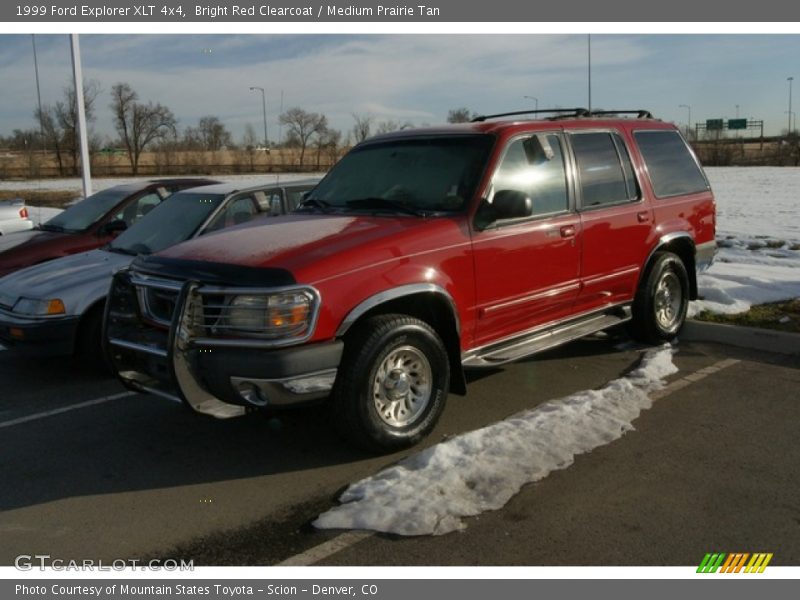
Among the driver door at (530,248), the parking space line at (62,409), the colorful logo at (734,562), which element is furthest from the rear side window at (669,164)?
the parking space line at (62,409)

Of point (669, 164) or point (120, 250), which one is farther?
point (120, 250)

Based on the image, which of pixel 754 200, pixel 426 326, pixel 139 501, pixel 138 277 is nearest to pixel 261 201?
pixel 138 277

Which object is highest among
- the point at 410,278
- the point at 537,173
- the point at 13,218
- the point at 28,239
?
the point at 537,173

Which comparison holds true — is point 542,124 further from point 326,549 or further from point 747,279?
point 747,279

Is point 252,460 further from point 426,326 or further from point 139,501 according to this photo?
point 426,326

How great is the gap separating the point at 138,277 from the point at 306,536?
6.69 ft

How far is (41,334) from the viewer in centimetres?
619

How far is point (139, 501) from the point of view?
411cm

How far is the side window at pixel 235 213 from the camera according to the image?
279 inches

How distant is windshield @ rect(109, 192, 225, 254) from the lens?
7016 millimetres

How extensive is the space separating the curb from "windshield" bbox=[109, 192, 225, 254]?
15.2ft

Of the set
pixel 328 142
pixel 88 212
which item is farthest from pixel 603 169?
pixel 328 142

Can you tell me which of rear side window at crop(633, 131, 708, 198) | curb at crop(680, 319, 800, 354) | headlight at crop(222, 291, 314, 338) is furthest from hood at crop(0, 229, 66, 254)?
curb at crop(680, 319, 800, 354)

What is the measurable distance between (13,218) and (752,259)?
12597 mm
